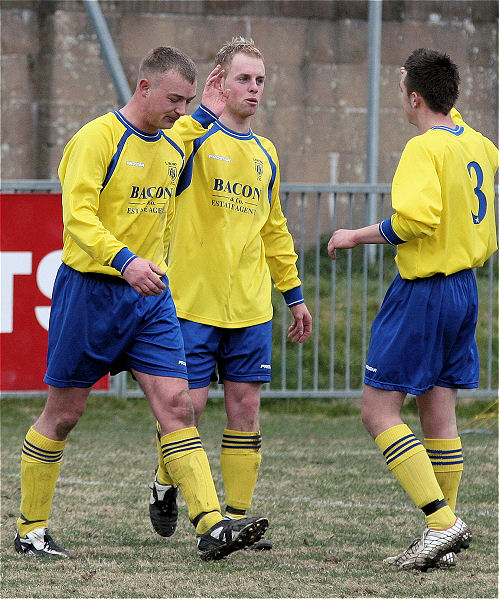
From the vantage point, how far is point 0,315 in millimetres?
8891

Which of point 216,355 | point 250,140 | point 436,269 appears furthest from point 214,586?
point 250,140

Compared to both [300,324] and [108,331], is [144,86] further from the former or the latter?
[300,324]

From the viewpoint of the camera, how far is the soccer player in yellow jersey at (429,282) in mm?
4648

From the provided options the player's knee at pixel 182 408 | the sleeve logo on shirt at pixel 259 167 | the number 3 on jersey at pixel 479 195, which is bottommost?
the player's knee at pixel 182 408

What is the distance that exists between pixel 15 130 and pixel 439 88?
7.61 metres

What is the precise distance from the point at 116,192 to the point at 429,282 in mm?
1380

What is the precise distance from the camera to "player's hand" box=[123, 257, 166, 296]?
426 centimetres

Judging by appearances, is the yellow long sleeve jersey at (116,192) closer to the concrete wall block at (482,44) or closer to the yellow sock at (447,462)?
the yellow sock at (447,462)

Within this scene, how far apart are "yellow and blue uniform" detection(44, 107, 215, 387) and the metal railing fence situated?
4491 millimetres

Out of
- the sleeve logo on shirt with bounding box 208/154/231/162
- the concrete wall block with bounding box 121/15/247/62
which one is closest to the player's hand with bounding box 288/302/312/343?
the sleeve logo on shirt with bounding box 208/154/231/162

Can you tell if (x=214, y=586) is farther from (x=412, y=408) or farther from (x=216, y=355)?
(x=412, y=408)

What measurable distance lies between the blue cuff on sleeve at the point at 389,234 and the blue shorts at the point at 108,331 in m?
0.97

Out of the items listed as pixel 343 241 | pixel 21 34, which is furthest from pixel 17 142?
pixel 343 241

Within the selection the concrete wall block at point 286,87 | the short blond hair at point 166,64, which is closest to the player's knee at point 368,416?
the short blond hair at point 166,64
